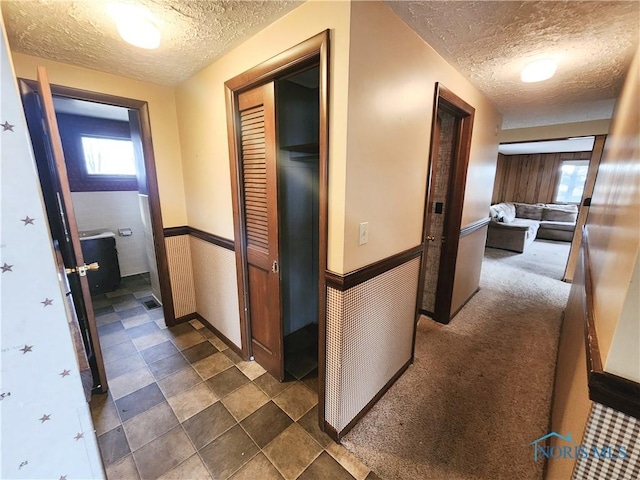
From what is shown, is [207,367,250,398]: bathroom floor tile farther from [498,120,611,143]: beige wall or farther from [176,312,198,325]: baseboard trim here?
[498,120,611,143]: beige wall

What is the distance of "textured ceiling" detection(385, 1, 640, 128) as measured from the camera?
1200 millimetres

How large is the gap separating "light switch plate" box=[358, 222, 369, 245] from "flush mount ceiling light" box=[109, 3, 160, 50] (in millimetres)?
1428

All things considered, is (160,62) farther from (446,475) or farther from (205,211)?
(446,475)

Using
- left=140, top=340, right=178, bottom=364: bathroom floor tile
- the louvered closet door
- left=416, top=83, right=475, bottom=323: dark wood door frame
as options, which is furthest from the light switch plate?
left=140, top=340, right=178, bottom=364: bathroom floor tile

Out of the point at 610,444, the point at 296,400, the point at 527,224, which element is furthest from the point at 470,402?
the point at 527,224

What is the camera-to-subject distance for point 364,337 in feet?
4.98

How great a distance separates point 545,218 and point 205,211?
27.2ft

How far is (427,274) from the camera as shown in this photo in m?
2.80

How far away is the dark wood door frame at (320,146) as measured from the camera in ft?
3.88

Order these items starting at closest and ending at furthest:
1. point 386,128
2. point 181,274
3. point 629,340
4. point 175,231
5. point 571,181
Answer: point 629,340 → point 386,128 → point 175,231 → point 181,274 → point 571,181

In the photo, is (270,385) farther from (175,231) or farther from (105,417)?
(175,231)

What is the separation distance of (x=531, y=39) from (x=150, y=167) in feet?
9.05

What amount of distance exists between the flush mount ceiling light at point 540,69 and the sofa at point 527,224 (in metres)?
4.46

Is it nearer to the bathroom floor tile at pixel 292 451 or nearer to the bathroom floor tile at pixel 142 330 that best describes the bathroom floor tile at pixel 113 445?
the bathroom floor tile at pixel 292 451
